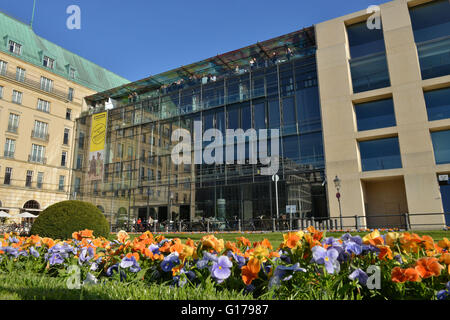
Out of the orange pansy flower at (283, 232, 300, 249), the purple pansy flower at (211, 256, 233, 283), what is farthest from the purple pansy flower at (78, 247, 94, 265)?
the orange pansy flower at (283, 232, 300, 249)

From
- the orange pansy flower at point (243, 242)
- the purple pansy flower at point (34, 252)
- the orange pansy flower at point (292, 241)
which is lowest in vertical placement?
the purple pansy flower at point (34, 252)

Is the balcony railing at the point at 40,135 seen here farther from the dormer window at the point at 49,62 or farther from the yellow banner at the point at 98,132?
the dormer window at the point at 49,62

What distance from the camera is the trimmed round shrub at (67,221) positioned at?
9.73 metres

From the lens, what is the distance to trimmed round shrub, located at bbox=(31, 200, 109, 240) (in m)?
9.73

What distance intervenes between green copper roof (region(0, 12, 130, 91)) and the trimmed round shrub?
129ft

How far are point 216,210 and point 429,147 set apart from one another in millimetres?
17431

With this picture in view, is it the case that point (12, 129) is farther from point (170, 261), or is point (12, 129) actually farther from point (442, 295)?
point (442, 295)

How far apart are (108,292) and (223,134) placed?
1057 inches

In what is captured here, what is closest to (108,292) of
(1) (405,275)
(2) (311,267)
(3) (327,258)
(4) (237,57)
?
(2) (311,267)

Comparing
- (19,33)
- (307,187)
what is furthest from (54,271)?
(19,33)

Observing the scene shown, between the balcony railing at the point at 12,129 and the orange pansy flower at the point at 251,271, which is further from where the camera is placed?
the balcony railing at the point at 12,129

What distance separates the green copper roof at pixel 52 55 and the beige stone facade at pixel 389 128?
127ft

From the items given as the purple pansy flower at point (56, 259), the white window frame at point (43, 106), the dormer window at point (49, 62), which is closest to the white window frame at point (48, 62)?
the dormer window at point (49, 62)

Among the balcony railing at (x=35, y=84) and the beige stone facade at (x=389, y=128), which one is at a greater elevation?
the balcony railing at (x=35, y=84)
